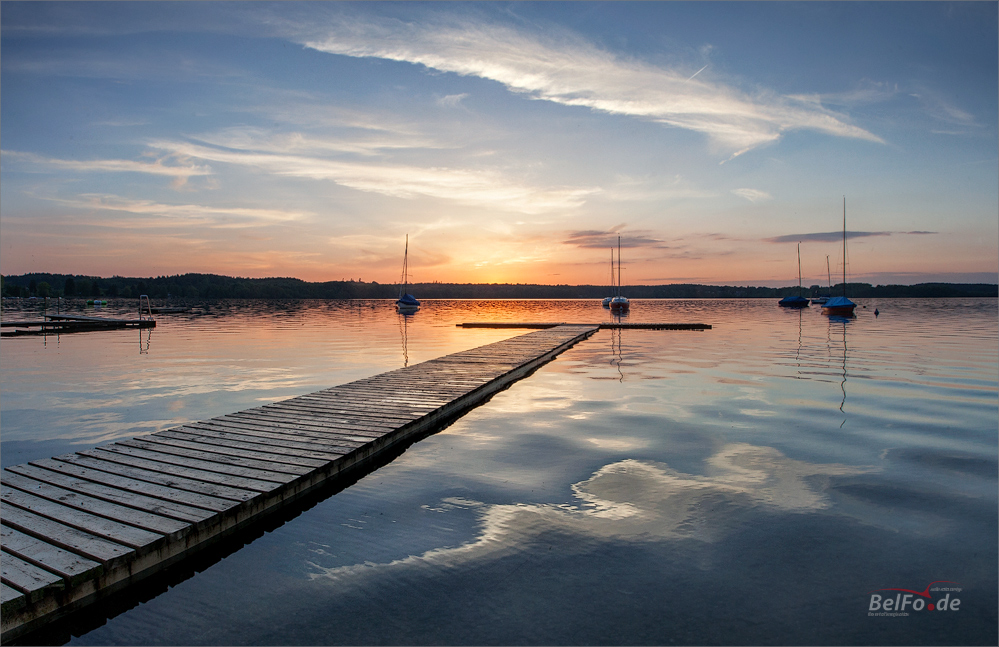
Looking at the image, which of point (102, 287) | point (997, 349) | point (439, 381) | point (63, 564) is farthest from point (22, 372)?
point (102, 287)

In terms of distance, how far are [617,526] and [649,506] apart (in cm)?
70

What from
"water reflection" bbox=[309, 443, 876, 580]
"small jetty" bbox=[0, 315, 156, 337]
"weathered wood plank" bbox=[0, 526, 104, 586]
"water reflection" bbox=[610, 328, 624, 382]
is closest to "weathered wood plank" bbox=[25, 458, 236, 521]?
"weathered wood plank" bbox=[0, 526, 104, 586]

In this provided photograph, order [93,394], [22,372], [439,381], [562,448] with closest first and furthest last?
[562,448]
[439,381]
[93,394]
[22,372]

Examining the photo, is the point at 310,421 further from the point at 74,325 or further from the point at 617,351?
the point at 74,325

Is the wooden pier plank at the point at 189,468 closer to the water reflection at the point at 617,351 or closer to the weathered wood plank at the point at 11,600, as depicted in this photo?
the weathered wood plank at the point at 11,600

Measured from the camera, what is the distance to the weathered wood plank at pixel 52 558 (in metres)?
4.01

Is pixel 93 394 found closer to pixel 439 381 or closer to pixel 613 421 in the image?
pixel 439 381

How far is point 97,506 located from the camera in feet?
17.0

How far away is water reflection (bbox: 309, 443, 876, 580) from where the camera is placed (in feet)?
17.7

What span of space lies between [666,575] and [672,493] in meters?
1.96

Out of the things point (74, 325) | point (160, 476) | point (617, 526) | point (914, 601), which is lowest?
point (914, 601)

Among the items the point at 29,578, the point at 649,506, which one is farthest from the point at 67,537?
the point at 649,506

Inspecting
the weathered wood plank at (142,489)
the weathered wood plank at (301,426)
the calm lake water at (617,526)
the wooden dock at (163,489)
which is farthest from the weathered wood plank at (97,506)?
the weathered wood plank at (301,426)

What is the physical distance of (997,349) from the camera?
78.0 ft
